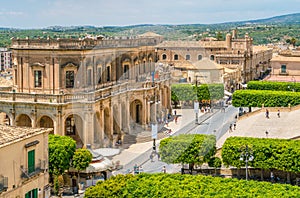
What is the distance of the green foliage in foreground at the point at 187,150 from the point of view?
36.6 meters

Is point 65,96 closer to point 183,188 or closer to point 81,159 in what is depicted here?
point 81,159

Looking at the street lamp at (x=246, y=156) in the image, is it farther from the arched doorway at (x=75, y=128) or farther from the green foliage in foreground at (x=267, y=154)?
the arched doorway at (x=75, y=128)

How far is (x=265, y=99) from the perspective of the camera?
65.9 metres

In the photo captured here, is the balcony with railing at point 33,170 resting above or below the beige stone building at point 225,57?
below

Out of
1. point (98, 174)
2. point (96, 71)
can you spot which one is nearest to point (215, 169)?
point (98, 174)

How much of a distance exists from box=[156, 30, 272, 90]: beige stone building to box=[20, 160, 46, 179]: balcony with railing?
167ft

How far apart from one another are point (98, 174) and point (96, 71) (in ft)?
44.1

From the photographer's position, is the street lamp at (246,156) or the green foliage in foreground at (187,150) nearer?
the street lamp at (246,156)

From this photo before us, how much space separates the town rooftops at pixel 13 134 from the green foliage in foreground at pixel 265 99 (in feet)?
141

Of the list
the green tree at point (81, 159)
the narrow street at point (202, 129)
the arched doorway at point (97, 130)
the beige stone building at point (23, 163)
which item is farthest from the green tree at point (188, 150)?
the beige stone building at point (23, 163)

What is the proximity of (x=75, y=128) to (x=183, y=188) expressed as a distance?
21.0 metres

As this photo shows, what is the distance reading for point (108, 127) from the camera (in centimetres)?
4703

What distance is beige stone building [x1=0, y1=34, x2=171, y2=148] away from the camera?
43.2 meters

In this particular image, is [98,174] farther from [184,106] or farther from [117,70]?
[184,106]
